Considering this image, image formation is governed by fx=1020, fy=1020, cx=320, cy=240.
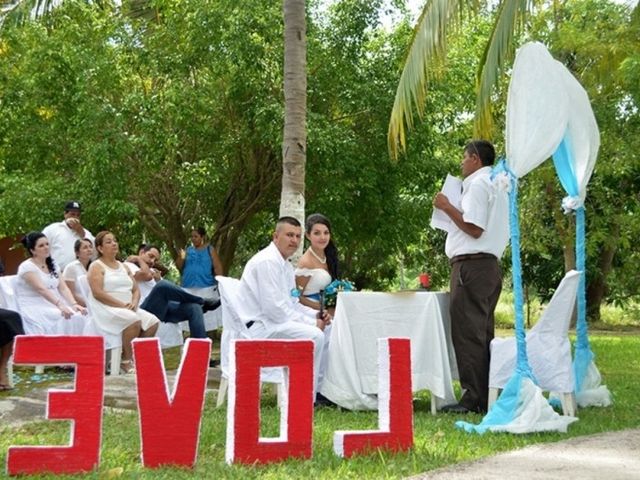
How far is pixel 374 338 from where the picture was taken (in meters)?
8.18

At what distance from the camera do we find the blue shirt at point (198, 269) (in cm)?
1392

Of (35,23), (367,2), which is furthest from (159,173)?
(367,2)

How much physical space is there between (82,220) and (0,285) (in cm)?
556

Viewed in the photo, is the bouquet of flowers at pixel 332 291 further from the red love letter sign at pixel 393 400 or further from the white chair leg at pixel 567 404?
the red love letter sign at pixel 393 400

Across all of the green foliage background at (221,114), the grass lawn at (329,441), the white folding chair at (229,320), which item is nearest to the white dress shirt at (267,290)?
the white folding chair at (229,320)

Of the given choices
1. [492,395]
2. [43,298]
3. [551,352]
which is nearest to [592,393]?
[551,352]

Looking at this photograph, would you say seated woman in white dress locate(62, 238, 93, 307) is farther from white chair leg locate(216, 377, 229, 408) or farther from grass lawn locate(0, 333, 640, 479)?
white chair leg locate(216, 377, 229, 408)

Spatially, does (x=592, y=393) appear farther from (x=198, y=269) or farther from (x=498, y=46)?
(x=198, y=269)

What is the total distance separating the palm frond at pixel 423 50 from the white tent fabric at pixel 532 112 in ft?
11.8

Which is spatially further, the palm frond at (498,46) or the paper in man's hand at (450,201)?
the palm frond at (498,46)

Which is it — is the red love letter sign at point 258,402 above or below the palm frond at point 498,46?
below

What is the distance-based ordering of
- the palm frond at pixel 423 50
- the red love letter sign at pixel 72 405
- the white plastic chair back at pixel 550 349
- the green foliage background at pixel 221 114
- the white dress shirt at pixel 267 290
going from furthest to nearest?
Result: 1. the green foliage background at pixel 221 114
2. the palm frond at pixel 423 50
3. the white dress shirt at pixel 267 290
4. the white plastic chair back at pixel 550 349
5. the red love letter sign at pixel 72 405

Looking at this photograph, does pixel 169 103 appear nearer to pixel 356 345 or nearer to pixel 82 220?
pixel 82 220

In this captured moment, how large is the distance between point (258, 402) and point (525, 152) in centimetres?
301
